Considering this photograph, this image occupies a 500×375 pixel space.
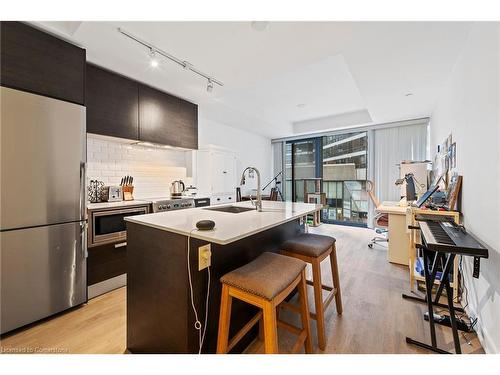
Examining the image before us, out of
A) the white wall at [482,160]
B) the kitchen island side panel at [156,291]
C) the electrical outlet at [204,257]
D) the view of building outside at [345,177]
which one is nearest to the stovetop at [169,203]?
the kitchen island side panel at [156,291]

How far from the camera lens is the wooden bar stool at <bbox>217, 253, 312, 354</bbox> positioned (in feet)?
3.48

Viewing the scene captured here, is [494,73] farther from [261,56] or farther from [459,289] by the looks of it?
[459,289]

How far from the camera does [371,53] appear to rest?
2139mm

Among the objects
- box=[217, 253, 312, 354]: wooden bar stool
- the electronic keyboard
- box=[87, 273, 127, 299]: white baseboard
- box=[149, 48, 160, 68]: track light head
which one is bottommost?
box=[87, 273, 127, 299]: white baseboard

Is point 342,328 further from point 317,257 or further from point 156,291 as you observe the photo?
point 156,291

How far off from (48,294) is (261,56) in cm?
290

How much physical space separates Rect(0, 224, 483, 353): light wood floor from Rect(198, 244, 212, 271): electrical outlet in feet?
2.53

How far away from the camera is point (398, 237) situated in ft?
9.98

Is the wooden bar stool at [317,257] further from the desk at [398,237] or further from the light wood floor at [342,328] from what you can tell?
the desk at [398,237]

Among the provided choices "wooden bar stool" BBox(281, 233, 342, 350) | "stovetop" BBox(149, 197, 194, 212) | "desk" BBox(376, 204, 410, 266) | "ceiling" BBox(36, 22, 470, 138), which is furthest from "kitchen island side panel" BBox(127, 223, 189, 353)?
"desk" BBox(376, 204, 410, 266)

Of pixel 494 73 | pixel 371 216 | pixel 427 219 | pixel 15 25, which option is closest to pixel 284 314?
pixel 427 219

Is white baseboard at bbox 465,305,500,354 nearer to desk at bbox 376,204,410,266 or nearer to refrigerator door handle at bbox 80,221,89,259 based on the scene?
desk at bbox 376,204,410,266

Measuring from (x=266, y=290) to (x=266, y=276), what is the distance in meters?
0.11

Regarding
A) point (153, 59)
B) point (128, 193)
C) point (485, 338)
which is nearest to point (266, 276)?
point (485, 338)
